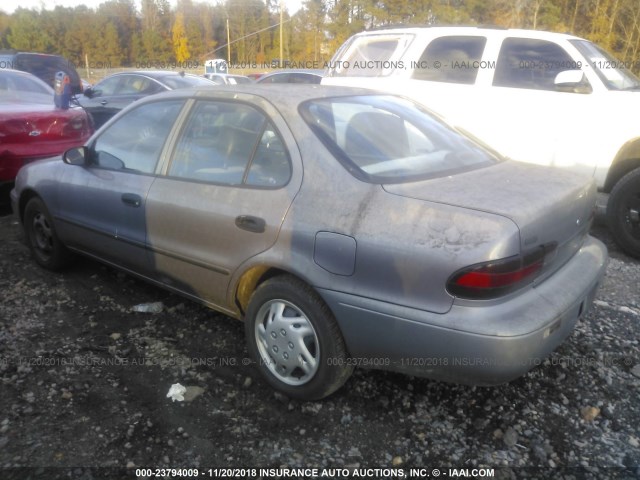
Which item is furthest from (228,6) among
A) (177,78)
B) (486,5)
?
(177,78)

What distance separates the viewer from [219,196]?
3.04m

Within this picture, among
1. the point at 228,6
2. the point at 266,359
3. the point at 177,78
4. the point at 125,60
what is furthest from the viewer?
the point at 228,6

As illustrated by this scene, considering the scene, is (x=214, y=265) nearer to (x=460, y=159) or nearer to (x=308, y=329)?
(x=308, y=329)

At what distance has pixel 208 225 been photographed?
10.1ft

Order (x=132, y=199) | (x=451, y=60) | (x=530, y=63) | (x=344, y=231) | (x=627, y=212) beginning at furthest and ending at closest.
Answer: (x=451, y=60) → (x=530, y=63) → (x=627, y=212) → (x=132, y=199) → (x=344, y=231)

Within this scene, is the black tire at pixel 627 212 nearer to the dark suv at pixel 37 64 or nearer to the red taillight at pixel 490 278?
the red taillight at pixel 490 278

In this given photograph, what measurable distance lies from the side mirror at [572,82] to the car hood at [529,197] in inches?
106

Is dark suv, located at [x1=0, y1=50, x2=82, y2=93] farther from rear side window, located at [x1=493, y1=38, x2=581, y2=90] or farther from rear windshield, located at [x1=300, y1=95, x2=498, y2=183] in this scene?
rear windshield, located at [x1=300, y1=95, x2=498, y2=183]

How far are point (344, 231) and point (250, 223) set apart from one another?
60 cm

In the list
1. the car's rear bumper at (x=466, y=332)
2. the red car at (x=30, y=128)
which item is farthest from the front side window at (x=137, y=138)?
the red car at (x=30, y=128)

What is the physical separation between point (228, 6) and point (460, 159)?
6276 centimetres

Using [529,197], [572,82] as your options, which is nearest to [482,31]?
[572,82]

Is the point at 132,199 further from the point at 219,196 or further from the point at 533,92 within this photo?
the point at 533,92

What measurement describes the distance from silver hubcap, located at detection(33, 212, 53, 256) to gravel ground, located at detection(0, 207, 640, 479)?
89 cm
